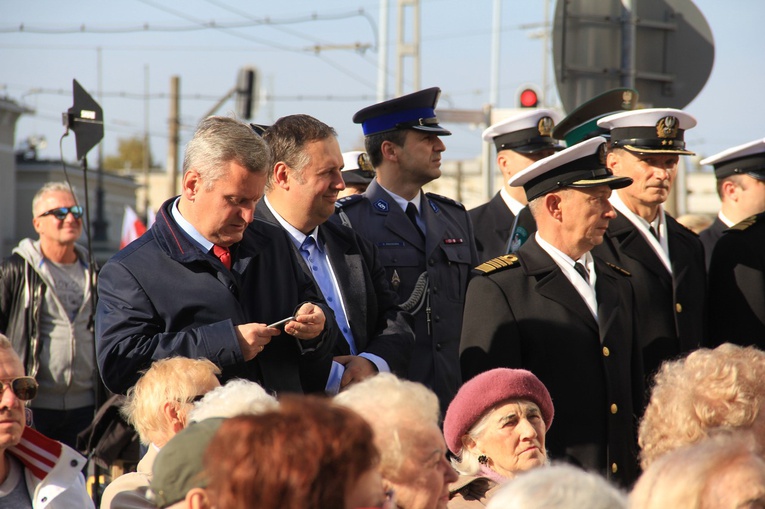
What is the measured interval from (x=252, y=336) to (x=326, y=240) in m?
1.02

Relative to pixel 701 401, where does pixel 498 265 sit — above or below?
above

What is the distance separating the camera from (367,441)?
2.32 meters

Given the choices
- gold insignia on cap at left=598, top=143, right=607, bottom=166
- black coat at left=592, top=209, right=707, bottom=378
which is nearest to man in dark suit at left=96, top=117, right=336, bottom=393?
gold insignia on cap at left=598, top=143, right=607, bottom=166

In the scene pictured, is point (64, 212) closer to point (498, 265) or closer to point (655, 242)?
point (498, 265)

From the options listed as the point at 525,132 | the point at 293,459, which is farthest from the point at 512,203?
the point at 293,459

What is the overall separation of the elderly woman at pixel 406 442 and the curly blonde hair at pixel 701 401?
3.56 feet

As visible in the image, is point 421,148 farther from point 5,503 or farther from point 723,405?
point 5,503

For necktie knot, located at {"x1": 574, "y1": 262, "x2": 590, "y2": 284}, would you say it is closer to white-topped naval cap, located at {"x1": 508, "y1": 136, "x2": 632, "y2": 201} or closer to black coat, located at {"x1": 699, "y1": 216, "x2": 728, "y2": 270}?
white-topped naval cap, located at {"x1": 508, "y1": 136, "x2": 632, "y2": 201}

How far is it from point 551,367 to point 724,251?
1.51 metres

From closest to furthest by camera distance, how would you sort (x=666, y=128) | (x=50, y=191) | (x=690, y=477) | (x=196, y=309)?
(x=690, y=477), (x=196, y=309), (x=666, y=128), (x=50, y=191)

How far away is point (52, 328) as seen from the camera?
7.59 m

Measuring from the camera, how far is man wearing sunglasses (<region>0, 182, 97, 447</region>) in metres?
7.50

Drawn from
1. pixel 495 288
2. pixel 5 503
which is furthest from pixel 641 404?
pixel 5 503

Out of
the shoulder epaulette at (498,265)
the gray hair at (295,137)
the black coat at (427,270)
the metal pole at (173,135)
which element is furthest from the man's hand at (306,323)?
the metal pole at (173,135)
